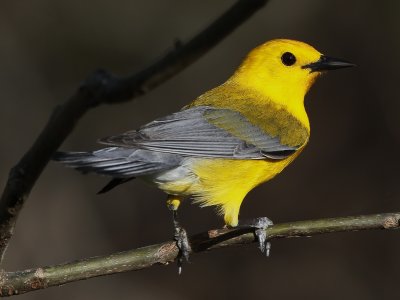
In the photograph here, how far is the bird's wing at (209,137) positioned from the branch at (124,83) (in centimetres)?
195

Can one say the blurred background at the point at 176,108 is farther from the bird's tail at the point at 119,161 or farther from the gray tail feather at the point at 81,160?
the gray tail feather at the point at 81,160

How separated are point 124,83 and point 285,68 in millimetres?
3832

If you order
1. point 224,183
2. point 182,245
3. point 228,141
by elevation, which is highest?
point 228,141

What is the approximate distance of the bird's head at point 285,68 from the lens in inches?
231

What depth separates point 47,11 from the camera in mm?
10445

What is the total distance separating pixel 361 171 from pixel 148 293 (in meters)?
3.36

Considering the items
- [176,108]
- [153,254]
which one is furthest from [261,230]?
[176,108]

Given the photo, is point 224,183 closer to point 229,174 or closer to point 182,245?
point 229,174

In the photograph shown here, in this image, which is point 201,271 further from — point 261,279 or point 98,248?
point 98,248

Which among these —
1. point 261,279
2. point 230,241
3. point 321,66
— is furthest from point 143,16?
point 230,241

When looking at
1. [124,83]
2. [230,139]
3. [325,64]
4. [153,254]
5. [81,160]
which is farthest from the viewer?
[325,64]

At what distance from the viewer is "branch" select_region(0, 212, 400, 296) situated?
11.6ft

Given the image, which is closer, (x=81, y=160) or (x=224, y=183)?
(x=81, y=160)

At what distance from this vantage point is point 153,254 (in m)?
3.96
